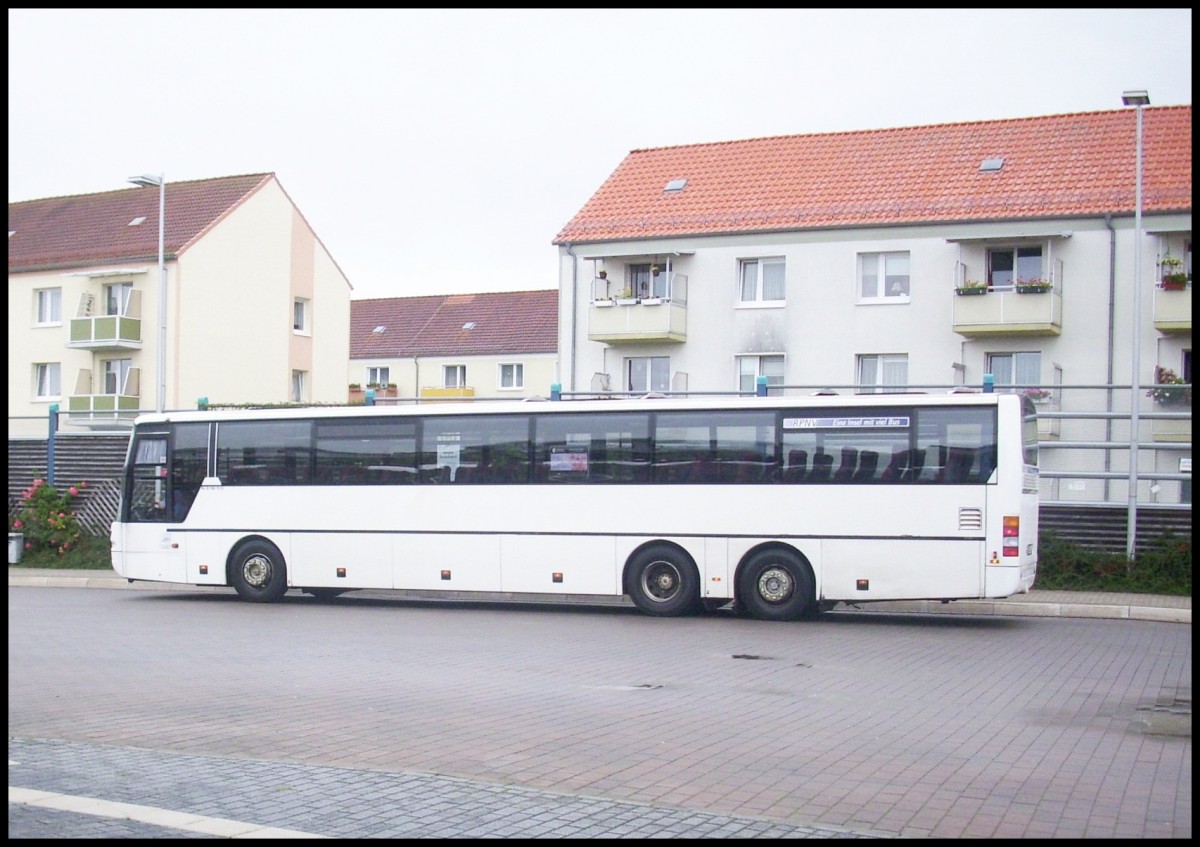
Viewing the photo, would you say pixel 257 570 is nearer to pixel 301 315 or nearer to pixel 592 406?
pixel 592 406

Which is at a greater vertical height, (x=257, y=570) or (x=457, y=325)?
(x=457, y=325)

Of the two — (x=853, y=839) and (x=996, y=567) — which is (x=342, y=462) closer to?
(x=996, y=567)

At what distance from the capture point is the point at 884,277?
35250mm

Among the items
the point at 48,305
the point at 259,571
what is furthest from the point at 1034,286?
the point at 48,305

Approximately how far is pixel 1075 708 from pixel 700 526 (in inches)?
317

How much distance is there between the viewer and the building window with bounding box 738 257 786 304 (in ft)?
120

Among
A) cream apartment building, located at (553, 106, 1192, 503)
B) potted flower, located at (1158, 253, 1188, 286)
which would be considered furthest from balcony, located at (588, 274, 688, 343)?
potted flower, located at (1158, 253, 1188, 286)

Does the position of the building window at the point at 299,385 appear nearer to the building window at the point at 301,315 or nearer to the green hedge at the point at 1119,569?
the building window at the point at 301,315

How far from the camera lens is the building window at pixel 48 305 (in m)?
49.9

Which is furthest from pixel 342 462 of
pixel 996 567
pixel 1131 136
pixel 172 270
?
pixel 172 270

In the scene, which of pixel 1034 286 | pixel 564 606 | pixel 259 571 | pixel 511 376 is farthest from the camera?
pixel 511 376

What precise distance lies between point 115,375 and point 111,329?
2497mm

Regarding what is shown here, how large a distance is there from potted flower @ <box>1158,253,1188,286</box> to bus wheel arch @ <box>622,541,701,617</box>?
18.6 meters

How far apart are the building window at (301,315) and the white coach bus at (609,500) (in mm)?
31843
